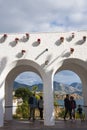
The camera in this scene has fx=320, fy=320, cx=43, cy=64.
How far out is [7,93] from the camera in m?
18.7

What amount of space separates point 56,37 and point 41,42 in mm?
786

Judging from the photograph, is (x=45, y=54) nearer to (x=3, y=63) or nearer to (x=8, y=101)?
(x=3, y=63)

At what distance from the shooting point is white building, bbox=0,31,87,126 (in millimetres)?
15539

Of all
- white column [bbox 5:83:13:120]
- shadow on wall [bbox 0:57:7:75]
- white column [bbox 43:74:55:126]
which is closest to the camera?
white column [bbox 43:74:55:126]

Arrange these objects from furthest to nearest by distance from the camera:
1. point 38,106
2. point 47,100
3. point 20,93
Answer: point 20,93
point 38,106
point 47,100

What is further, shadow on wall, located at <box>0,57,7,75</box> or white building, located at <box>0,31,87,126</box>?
shadow on wall, located at <box>0,57,7,75</box>

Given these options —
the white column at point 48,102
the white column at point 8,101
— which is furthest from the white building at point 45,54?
the white column at point 8,101

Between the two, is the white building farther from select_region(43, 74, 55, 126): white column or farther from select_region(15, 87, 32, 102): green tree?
select_region(15, 87, 32, 102): green tree

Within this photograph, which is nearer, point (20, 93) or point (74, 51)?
point (74, 51)

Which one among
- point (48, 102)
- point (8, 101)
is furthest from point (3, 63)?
point (8, 101)

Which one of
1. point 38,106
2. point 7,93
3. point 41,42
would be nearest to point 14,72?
point 7,93

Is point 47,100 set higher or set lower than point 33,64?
lower

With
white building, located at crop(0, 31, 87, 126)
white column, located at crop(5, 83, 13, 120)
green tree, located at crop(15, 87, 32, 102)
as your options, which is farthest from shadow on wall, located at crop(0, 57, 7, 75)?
green tree, located at crop(15, 87, 32, 102)

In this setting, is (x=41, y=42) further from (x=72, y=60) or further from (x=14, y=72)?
(x=14, y=72)
